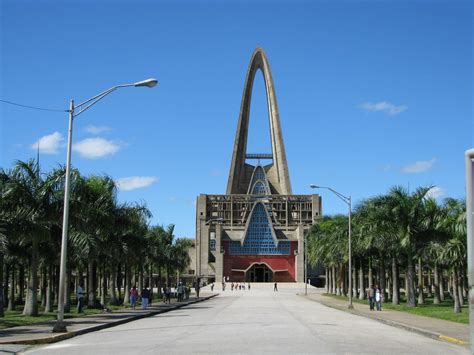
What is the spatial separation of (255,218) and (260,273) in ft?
40.5

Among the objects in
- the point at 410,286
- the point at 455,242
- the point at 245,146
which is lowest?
the point at 410,286

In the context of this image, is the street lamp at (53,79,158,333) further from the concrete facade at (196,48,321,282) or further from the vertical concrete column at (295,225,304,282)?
the vertical concrete column at (295,225,304,282)

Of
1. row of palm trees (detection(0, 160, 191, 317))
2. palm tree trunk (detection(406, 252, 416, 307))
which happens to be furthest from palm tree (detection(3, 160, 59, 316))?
palm tree trunk (detection(406, 252, 416, 307))

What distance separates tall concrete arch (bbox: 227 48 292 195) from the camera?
18262 cm

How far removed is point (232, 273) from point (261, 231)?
11632mm

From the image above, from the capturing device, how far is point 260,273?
141250 mm

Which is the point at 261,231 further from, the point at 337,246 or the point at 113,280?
the point at 113,280

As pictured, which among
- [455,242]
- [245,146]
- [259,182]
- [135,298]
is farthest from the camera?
[245,146]

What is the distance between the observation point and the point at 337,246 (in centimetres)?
5884

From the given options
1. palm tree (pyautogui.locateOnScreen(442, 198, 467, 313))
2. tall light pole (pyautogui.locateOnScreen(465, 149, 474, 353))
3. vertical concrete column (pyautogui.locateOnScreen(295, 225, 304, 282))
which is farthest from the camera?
vertical concrete column (pyautogui.locateOnScreen(295, 225, 304, 282))

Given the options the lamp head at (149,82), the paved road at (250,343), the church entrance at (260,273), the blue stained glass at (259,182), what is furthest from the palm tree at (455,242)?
the blue stained glass at (259,182)

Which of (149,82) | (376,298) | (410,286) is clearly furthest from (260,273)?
(149,82)

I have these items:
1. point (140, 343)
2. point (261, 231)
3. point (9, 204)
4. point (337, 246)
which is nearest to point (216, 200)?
point (261, 231)

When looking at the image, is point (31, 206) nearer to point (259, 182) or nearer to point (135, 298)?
point (135, 298)
